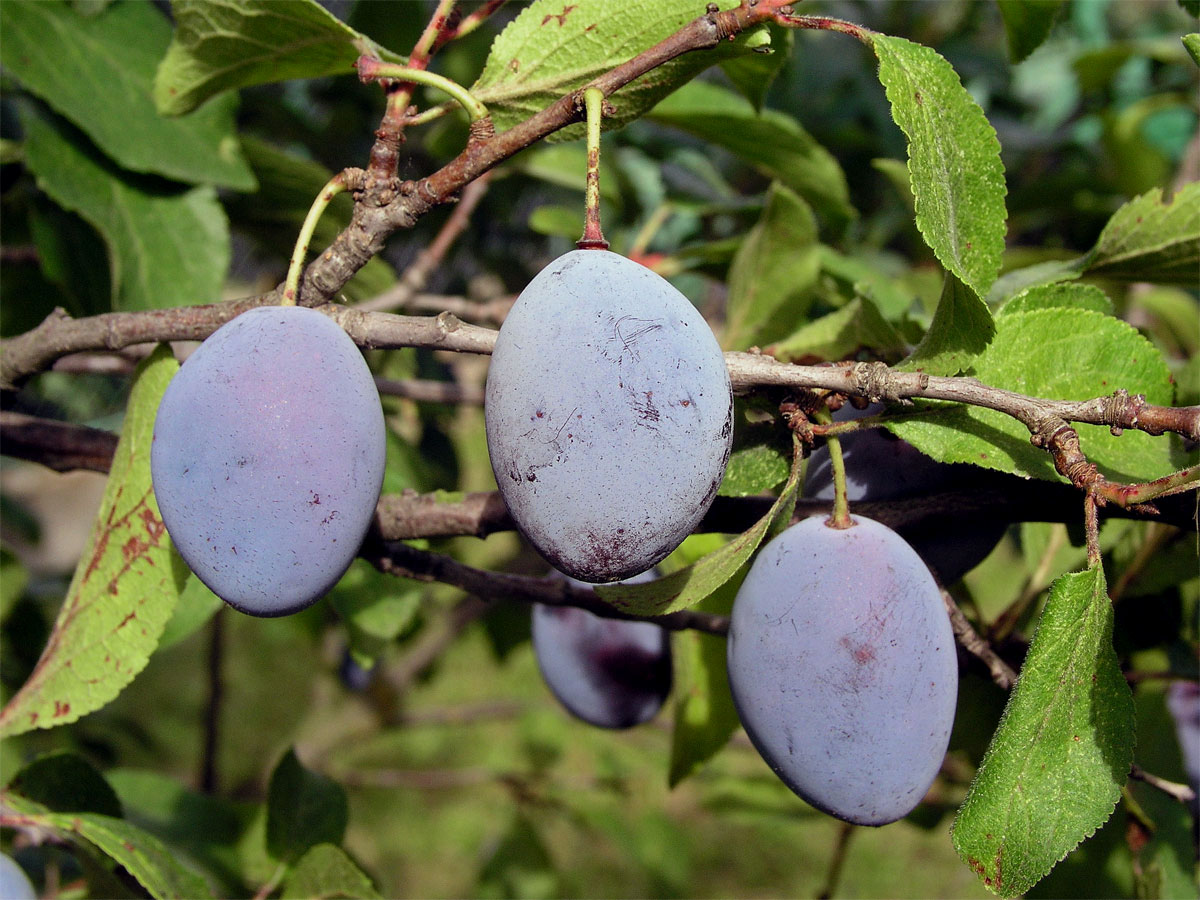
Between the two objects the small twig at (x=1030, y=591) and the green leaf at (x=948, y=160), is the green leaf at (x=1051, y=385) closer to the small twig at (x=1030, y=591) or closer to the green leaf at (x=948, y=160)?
the green leaf at (x=948, y=160)

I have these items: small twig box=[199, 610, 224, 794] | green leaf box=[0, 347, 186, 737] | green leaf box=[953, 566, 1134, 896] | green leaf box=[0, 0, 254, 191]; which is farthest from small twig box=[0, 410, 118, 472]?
small twig box=[199, 610, 224, 794]

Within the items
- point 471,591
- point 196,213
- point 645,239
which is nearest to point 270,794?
point 471,591

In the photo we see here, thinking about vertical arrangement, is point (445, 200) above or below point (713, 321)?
above

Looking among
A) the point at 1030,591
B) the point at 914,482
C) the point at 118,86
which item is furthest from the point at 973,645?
the point at 118,86

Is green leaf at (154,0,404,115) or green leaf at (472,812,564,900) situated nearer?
green leaf at (154,0,404,115)

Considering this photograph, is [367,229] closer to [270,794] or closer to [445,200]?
[445,200]

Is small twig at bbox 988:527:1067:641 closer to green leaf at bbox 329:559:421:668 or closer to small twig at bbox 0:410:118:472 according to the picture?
green leaf at bbox 329:559:421:668
